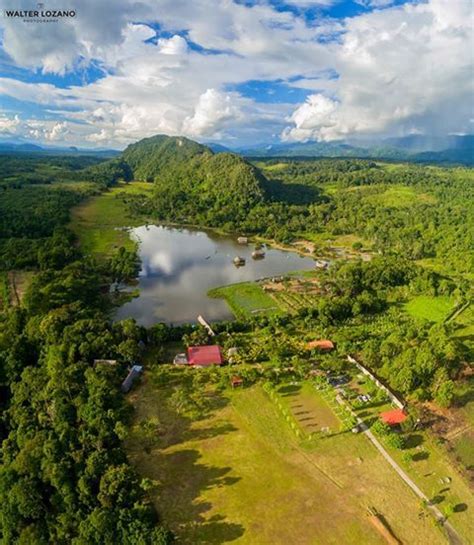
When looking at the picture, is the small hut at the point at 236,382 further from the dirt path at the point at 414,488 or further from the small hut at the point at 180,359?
the dirt path at the point at 414,488

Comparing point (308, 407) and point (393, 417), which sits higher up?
point (393, 417)

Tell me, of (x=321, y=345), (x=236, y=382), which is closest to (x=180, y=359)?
(x=236, y=382)

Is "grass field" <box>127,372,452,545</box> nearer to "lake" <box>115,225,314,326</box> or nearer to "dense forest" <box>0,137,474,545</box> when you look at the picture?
"dense forest" <box>0,137,474,545</box>

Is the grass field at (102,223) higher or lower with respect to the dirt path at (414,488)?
higher

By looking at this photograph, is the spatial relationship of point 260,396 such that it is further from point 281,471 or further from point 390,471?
point 390,471

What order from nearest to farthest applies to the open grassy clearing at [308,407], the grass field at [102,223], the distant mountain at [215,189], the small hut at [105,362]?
the open grassy clearing at [308,407], the small hut at [105,362], the grass field at [102,223], the distant mountain at [215,189]

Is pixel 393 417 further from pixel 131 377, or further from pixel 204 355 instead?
pixel 131 377

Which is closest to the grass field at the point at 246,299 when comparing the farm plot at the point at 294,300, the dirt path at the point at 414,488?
the farm plot at the point at 294,300
